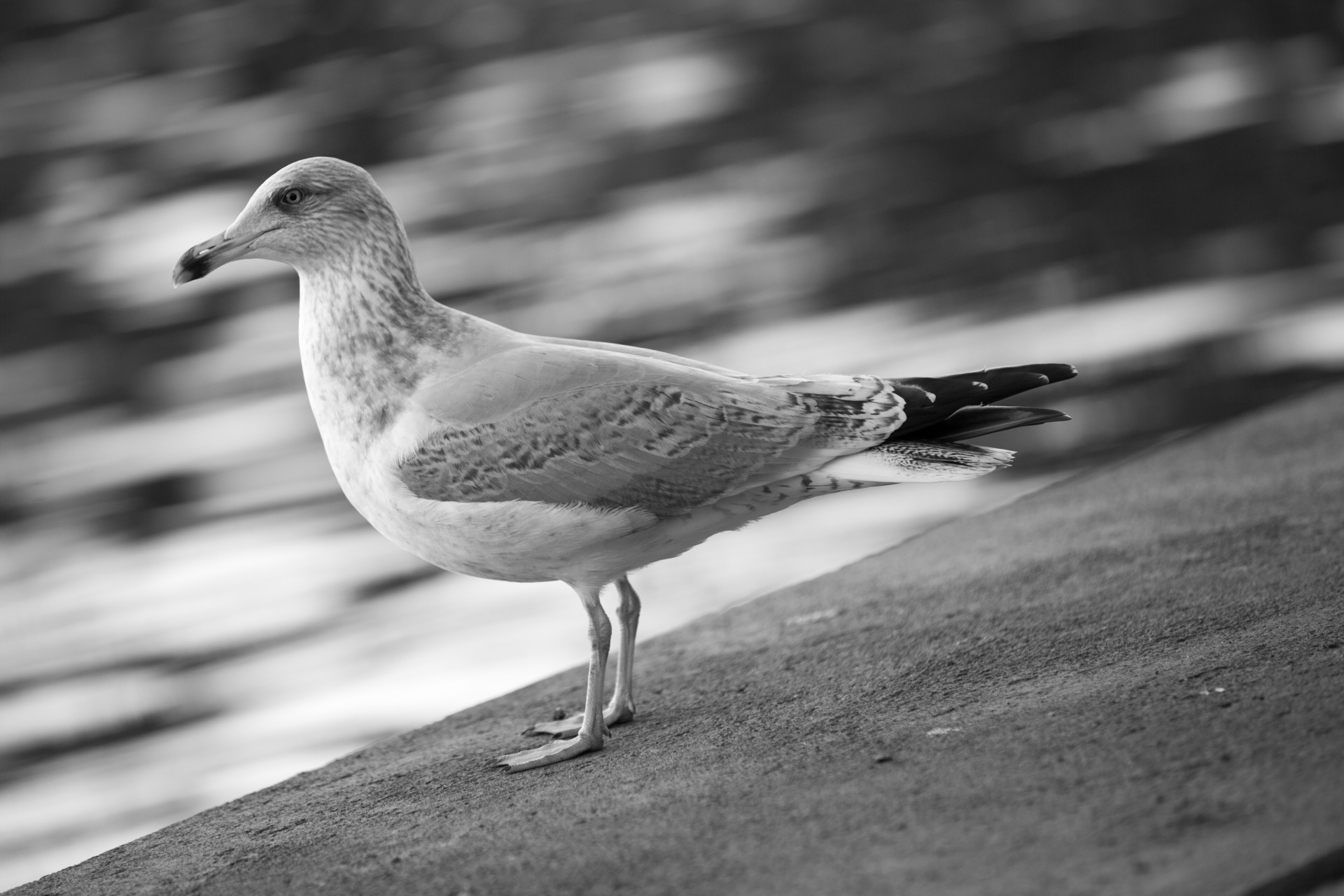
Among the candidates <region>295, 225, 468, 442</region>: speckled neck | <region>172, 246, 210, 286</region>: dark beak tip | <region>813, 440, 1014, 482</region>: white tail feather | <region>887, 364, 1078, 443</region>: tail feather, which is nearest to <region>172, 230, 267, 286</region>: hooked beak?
<region>172, 246, 210, 286</region>: dark beak tip

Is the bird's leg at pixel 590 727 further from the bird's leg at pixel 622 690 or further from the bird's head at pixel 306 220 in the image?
the bird's head at pixel 306 220

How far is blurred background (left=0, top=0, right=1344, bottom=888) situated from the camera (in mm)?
7324

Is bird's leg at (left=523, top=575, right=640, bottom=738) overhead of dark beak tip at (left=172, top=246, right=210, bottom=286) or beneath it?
beneath

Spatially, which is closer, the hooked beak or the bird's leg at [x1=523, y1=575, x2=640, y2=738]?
the bird's leg at [x1=523, y1=575, x2=640, y2=738]

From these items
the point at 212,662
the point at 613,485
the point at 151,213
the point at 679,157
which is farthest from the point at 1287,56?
the point at 613,485

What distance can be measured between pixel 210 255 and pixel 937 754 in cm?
262

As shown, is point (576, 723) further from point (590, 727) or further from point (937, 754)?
point (937, 754)

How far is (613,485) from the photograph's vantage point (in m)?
4.57

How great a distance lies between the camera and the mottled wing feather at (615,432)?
4574mm

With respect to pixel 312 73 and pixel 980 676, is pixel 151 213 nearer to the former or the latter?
pixel 312 73

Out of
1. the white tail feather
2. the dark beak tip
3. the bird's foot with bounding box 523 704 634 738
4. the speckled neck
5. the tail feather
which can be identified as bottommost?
the bird's foot with bounding box 523 704 634 738

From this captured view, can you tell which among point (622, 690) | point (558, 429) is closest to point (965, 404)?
point (558, 429)

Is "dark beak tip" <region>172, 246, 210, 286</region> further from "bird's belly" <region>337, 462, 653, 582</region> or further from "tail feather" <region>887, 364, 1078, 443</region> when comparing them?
"tail feather" <region>887, 364, 1078, 443</region>

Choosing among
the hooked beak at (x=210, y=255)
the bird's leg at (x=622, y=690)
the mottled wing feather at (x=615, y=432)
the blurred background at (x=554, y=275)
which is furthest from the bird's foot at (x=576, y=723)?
the blurred background at (x=554, y=275)
